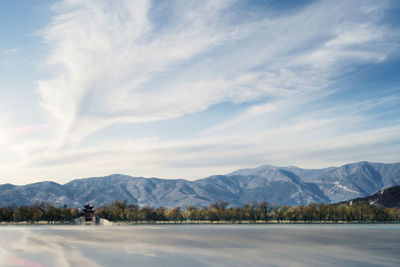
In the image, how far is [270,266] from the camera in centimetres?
4172

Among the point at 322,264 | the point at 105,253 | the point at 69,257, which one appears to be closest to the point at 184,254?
the point at 105,253

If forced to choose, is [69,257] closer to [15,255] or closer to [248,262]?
[15,255]

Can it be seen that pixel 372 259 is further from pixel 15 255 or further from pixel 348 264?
pixel 15 255

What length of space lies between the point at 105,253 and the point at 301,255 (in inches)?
936

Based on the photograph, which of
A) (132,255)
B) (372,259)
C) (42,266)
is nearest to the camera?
(42,266)

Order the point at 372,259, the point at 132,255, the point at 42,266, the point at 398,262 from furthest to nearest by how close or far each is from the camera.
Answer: the point at 132,255 < the point at 372,259 < the point at 398,262 < the point at 42,266

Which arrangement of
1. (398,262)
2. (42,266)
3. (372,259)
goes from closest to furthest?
(42,266), (398,262), (372,259)

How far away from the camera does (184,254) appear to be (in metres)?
53.7

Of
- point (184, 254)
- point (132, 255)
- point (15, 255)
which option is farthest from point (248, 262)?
point (15, 255)

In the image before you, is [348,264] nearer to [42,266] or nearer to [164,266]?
[164,266]

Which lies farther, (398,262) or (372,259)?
(372,259)

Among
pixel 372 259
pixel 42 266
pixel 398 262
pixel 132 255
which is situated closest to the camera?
pixel 42 266

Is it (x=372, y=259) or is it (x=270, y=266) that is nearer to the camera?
(x=270, y=266)

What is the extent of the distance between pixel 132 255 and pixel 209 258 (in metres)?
9.34
